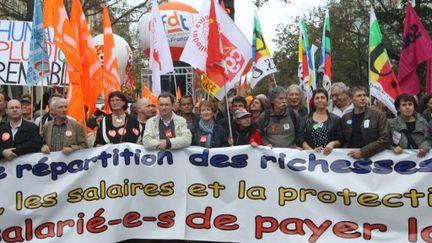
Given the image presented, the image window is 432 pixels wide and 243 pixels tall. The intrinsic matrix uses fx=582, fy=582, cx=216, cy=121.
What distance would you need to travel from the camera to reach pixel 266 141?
6.21 metres

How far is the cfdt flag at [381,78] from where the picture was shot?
274 inches

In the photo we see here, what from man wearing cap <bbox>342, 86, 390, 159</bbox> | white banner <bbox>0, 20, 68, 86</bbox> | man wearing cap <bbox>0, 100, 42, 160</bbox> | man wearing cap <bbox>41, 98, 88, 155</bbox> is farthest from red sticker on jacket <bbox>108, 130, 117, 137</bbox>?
white banner <bbox>0, 20, 68, 86</bbox>

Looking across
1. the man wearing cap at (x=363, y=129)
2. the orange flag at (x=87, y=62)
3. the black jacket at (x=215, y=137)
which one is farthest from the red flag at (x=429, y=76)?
the orange flag at (x=87, y=62)

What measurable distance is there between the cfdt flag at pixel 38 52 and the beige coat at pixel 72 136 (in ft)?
3.67

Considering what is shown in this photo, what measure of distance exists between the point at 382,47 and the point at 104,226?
4076 mm

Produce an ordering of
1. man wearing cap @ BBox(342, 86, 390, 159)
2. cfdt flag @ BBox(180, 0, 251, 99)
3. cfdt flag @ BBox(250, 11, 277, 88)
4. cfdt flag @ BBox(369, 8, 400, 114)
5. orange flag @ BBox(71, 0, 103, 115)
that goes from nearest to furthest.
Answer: man wearing cap @ BBox(342, 86, 390, 159)
cfdt flag @ BBox(180, 0, 251, 99)
cfdt flag @ BBox(369, 8, 400, 114)
orange flag @ BBox(71, 0, 103, 115)
cfdt flag @ BBox(250, 11, 277, 88)

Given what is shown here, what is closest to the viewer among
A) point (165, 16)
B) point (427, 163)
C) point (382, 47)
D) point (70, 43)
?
point (427, 163)

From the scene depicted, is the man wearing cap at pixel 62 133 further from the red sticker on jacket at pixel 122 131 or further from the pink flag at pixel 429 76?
the pink flag at pixel 429 76

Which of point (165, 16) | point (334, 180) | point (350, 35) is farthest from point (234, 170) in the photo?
point (350, 35)

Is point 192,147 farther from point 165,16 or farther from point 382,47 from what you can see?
point 165,16

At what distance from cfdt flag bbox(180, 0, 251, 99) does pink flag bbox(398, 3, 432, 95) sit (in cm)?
193

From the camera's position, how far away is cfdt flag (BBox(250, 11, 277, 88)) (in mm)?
9086

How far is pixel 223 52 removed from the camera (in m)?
6.85

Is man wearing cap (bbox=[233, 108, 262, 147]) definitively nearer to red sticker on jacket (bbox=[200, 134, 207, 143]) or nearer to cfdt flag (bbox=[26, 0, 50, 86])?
red sticker on jacket (bbox=[200, 134, 207, 143])
